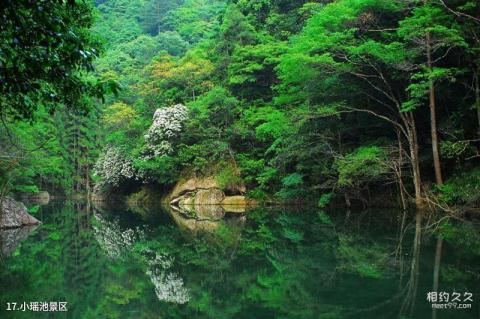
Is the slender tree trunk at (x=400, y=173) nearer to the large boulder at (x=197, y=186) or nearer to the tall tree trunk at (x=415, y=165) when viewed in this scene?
the tall tree trunk at (x=415, y=165)

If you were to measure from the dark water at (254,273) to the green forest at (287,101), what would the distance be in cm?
248

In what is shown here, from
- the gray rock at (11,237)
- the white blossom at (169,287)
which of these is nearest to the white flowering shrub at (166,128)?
the gray rock at (11,237)

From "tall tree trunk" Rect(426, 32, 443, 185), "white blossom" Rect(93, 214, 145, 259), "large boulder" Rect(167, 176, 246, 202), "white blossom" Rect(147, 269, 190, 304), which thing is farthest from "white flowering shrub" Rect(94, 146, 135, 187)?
"white blossom" Rect(147, 269, 190, 304)

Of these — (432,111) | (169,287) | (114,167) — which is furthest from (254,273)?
(114,167)

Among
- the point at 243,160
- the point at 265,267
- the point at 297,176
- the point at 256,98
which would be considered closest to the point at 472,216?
the point at 297,176

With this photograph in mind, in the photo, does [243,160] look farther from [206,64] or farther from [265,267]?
[265,267]

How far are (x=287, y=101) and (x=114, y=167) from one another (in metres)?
18.7

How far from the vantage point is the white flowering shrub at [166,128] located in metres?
29.2

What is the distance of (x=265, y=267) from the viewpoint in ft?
26.6

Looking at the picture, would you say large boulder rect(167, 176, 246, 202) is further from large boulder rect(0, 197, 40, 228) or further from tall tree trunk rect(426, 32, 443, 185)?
tall tree trunk rect(426, 32, 443, 185)

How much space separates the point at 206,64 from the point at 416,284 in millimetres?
27836

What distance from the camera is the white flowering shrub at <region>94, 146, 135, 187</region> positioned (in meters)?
34.6

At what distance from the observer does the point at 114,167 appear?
36.2 metres

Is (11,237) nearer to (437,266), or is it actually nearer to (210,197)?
(437,266)
